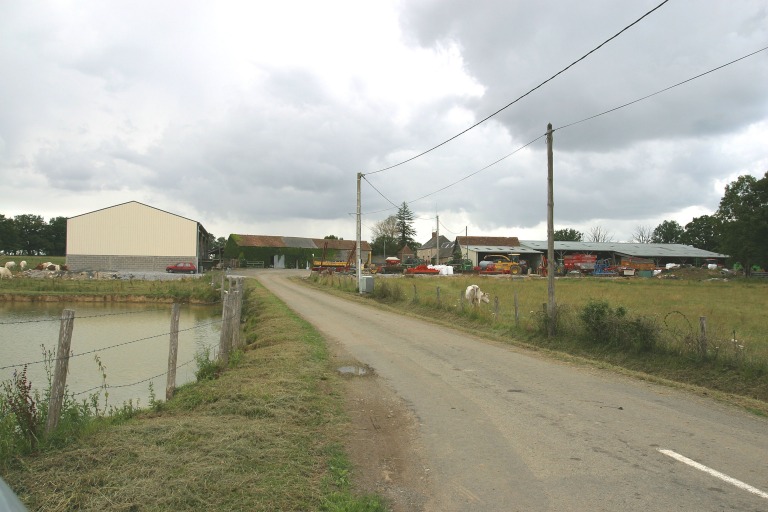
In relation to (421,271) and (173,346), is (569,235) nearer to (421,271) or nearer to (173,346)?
(421,271)

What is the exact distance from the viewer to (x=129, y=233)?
205 ft

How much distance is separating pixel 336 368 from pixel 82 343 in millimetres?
10863

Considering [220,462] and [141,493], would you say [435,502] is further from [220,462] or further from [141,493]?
[141,493]

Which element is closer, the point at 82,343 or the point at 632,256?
the point at 82,343

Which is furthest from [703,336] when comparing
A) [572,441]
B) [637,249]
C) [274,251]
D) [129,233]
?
[637,249]

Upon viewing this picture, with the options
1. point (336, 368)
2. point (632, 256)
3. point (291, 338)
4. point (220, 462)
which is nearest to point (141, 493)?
point (220, 462)

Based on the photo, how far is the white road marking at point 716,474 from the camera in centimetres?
488

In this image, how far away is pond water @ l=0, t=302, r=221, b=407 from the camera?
1159 cm

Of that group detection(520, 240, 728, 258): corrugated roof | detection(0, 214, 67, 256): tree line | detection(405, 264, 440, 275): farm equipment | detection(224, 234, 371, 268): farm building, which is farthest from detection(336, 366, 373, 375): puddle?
detection(0, 214, 67, 256): tree line

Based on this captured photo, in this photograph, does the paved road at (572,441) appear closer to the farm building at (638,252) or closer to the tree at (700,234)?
the farm building at (638,252)

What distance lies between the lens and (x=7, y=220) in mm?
111250

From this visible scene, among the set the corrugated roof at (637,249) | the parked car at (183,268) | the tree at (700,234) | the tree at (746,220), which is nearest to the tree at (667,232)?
the tree at (700,234)

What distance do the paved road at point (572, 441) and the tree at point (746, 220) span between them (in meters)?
59.1

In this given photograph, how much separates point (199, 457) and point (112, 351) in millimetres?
13009
